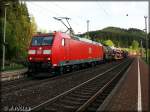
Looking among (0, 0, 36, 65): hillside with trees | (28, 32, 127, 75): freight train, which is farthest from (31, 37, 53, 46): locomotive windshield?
(0, 0, 36, 65): hillside with trees

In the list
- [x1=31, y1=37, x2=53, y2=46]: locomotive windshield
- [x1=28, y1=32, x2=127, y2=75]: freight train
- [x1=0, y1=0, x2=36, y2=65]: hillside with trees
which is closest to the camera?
[x1=28, y1=32, x2=127, y2=75]: freight train

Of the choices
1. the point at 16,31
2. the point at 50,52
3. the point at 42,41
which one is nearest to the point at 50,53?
the point at 50,52

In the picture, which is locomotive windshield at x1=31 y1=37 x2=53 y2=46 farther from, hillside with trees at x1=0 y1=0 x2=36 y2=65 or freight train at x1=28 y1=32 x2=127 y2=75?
hillside with trees at x1=0 y1=0 x2=36 y2=65

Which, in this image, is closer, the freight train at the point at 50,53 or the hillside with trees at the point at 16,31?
the freight train at the point at 50,53

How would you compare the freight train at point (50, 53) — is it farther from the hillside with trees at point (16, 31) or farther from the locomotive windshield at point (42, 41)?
the hillside with trees at point (16, 31)

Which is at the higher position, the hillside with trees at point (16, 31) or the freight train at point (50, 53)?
the hillside with trees at point (16, 31)

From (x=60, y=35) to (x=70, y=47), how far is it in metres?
2.72

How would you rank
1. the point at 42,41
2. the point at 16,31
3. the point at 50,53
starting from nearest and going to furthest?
the point at 50,53
the point at 42,41
the point at 16,31

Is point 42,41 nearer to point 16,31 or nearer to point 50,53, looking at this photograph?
point 50,53

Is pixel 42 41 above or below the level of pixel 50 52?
above

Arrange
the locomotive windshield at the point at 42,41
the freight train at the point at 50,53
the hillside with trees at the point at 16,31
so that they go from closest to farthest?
the freight train at the point at 50,53 → the locomotive windshield at the point at 42,41 → the hillside with trees at the point at 16,31

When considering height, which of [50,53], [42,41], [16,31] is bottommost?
[50,53]

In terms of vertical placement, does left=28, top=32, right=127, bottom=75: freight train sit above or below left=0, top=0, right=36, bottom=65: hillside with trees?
below

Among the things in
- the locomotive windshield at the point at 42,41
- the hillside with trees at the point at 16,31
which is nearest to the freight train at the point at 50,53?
the locomotive windshield at the point at 42,41
